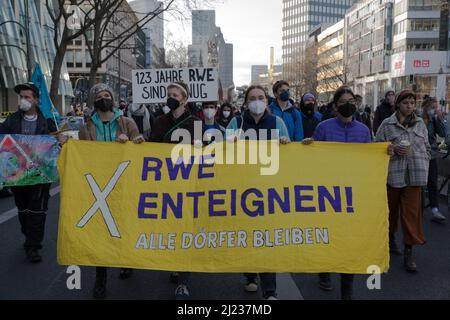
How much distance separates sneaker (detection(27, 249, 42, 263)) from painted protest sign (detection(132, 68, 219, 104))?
389cm

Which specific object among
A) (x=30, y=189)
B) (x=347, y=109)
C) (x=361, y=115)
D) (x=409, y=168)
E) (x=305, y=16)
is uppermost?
(x=305, y=16)

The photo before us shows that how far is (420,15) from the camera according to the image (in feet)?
221

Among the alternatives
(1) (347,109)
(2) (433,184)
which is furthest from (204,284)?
(2) (433,184)

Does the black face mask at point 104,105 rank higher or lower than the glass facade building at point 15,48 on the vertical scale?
lower

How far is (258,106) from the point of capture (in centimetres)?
465

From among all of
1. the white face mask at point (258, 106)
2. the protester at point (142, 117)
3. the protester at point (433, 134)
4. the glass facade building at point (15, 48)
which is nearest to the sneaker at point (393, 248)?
the protester at point (433, 134)

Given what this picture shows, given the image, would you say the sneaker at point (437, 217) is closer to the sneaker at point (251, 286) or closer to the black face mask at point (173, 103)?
the sneaker at point (251, 286)

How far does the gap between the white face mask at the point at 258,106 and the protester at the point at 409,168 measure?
172cm

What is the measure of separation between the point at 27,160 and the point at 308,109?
451cm

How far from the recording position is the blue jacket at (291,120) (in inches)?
256

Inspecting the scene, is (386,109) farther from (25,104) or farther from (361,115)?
(25,104)

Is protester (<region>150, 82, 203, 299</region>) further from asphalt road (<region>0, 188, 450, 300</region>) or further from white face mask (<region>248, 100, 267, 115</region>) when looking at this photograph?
white face mask (<region>248, 100, 267, 115</region>)

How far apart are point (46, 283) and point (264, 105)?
106 inches

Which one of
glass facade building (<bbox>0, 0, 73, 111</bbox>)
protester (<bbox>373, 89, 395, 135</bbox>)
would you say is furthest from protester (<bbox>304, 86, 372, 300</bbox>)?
glass facade building (<bbox>0, 0, 73, 111</bbox>)
